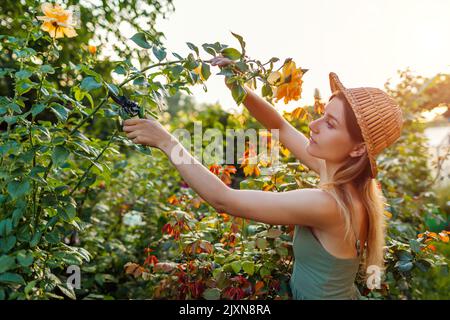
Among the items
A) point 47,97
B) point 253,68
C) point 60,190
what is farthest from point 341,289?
point 47,97

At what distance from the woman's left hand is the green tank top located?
550 millimetres

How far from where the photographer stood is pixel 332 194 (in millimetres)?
1479

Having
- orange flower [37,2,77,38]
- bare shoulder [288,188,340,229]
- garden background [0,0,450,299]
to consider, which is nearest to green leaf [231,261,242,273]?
garden background [0,0,450,299]

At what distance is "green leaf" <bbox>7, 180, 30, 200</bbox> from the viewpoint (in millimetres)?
1337

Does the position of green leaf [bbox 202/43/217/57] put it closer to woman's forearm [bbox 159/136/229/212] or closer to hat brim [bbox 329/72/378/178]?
woman's forearm [bbox 159/136/229/212]

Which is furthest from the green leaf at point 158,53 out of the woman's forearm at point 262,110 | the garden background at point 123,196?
the woman's forearm at point 262,110

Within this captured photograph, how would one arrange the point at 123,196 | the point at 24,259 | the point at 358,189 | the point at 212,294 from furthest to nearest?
the point at 123,196 < the point at 212,294 < the point at 358,189 < the point at 24,259

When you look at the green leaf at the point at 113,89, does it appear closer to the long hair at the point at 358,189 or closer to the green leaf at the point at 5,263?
the green leaf at the point at 5,263

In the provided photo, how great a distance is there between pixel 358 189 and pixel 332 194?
0.16 m

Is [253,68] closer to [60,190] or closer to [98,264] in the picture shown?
[60,190]

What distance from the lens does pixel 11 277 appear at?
50.7 inches

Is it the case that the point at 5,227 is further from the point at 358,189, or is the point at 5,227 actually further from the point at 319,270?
the point at 358,189

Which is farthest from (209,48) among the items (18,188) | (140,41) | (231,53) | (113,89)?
(18,188)
